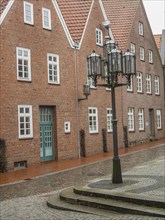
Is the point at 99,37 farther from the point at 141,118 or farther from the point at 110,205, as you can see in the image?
the point at 110,205

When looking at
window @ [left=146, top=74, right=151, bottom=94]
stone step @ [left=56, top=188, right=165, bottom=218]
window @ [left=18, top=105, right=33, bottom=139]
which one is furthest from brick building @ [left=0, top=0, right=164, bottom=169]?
stone step @ [left=56, top=188, right=165, bottom=218]

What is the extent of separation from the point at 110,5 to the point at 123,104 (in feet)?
35.0

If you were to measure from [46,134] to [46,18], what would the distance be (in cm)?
625

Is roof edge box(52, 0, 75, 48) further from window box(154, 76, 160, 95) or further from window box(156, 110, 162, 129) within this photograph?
window box(156, 110, 162, 129)

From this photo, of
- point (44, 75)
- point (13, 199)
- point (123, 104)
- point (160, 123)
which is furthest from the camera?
point (160, 123)

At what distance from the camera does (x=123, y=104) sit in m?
30.6

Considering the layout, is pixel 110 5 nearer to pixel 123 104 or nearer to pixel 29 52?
pixel 123 104

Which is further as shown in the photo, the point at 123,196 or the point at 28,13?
the point at 28,13

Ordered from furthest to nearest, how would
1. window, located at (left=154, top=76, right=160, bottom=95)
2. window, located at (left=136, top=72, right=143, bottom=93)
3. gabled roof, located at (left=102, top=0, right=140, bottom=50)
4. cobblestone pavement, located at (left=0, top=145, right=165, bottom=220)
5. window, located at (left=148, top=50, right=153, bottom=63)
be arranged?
window, located at (left=154, top=76, right=160, bottom=95), window, located at (left=148, top=50, right=153, bottom=63), window, located at (left=136, top=72, right=143, bottom=93), gabled roof, located at (left=102, top=0, right=140, bottom=50), cobblestone pavement, located at (left=0, top=145, right=165, bottom=220)

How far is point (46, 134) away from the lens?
2261cm

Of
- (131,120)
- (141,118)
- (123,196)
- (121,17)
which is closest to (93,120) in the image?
(131,120)

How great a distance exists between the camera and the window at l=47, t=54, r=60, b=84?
22.9 metres

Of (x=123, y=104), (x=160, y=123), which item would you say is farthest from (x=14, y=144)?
(x=160, y=123)

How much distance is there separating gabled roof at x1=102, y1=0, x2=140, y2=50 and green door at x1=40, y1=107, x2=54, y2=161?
1118 cm
